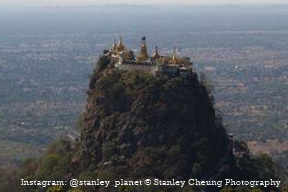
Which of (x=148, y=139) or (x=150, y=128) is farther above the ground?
(x=150, y=128)

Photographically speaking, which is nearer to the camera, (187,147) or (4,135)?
(187,147)

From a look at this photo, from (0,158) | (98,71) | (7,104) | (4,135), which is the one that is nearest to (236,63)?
(7,104)

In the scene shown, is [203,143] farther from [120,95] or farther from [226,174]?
[120,95]

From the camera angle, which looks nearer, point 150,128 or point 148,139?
point 148,139

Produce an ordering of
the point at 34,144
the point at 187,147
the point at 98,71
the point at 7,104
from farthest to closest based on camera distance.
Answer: the point at 7,104
the point at 34,144
the point at 98,71
the point at 187,147
